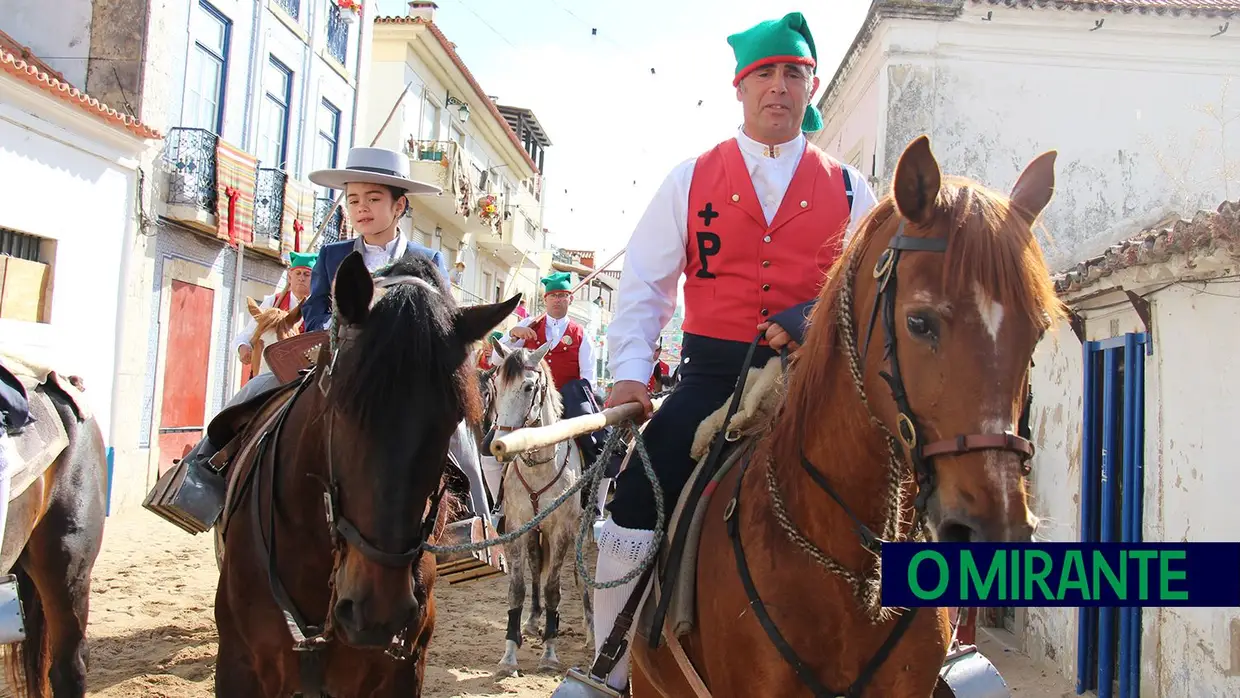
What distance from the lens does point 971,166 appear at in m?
15.2

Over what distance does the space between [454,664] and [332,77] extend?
15.5 m

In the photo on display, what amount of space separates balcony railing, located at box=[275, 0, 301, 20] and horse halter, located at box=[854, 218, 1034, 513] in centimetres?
1711

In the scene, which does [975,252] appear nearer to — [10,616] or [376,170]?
[376,170]

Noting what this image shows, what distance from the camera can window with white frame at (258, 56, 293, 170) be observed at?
53.6 ft

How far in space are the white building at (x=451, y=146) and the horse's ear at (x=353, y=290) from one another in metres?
14.6

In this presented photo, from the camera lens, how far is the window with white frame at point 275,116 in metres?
16.3

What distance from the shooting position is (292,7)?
56.2 feet

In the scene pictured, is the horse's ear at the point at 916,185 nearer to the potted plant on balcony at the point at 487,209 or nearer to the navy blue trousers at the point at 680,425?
the navy blue trousers at the point at 680,425

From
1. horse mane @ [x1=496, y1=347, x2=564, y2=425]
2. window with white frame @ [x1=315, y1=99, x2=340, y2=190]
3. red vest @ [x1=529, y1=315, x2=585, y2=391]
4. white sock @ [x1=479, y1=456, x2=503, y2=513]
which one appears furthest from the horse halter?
window with white frame @ [x1=315, y1=99, x2=340, y2=190]

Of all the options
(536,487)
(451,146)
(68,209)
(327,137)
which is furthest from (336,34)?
(536,487)

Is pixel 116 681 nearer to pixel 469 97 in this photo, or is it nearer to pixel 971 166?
pixel 971 166

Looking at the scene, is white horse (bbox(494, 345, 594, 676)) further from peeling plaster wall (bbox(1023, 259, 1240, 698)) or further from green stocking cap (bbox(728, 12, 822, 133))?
green stocking cap (bbox(728, 12, 822, 133))

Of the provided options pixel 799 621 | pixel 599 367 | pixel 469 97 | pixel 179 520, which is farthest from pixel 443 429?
pixel 599 367

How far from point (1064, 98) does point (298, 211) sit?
13432 mm
